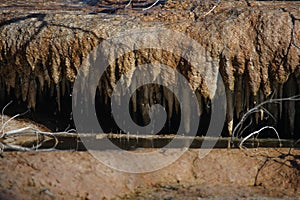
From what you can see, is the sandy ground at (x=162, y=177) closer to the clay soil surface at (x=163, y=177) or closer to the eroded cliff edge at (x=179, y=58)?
the clay soil surface at (x=163, y=177)

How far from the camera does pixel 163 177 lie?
759 centimetres

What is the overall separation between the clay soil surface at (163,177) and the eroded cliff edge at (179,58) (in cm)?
107

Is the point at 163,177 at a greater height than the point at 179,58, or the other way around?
the point at 179,58

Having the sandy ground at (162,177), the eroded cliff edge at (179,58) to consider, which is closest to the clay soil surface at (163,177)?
the sandy ground at (162,177)

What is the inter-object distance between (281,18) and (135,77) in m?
2.34

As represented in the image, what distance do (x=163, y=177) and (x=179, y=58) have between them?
202 centimetres

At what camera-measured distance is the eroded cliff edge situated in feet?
28.3

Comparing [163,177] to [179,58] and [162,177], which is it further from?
[179,58]

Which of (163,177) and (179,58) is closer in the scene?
(163,177)

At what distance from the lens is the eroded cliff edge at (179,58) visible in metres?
8.64

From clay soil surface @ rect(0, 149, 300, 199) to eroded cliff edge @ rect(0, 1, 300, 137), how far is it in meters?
1.07

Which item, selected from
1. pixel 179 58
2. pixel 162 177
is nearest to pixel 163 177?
pixel 162 177

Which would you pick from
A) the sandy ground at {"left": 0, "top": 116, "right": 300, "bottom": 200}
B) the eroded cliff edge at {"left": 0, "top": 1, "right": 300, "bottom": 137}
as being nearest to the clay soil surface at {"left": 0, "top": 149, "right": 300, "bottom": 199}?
the sandy ground at {"left": 0, "top": 116, "right": 300, "bottom": 200}

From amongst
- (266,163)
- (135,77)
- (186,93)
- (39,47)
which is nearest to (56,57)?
(39,47)
